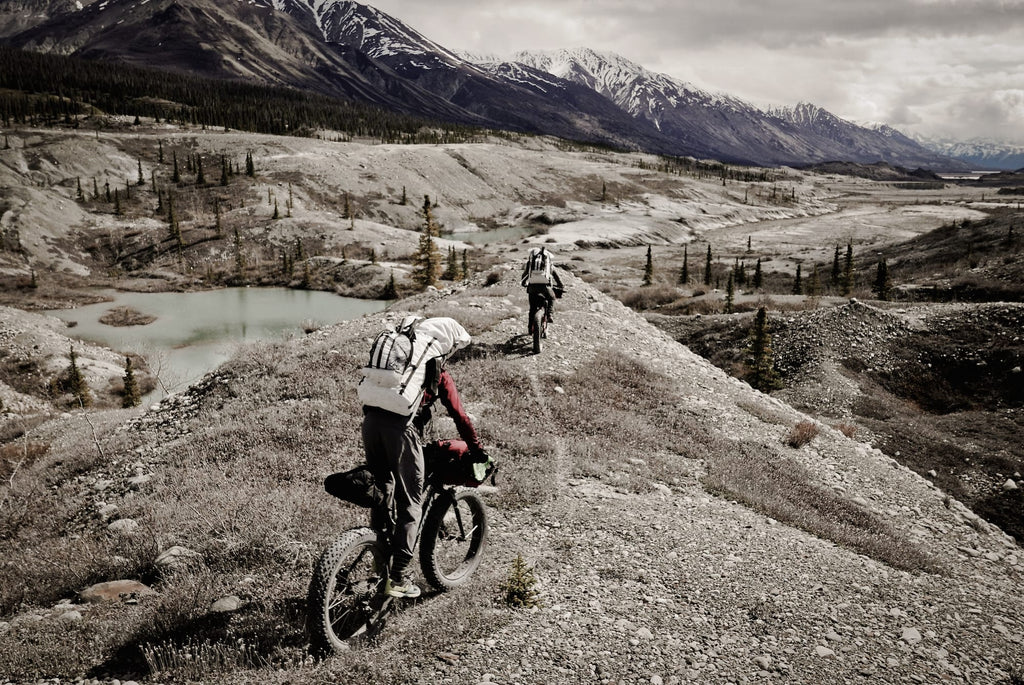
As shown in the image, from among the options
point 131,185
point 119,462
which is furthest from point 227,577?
point 131,185

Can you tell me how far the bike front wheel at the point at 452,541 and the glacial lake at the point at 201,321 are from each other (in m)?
33.3

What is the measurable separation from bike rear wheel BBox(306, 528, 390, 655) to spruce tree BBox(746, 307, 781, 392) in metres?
26.0

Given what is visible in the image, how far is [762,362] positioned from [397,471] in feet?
87.8

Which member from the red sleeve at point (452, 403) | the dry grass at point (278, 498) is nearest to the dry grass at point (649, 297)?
the dry grass at point (278, 498)

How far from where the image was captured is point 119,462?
12.6 m

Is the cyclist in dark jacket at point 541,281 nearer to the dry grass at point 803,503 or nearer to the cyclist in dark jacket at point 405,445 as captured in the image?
the dry grass at point 803,503

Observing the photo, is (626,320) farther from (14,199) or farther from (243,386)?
(14,199)

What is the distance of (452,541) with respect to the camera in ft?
25.5

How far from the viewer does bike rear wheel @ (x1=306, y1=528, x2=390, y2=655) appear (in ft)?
18.1

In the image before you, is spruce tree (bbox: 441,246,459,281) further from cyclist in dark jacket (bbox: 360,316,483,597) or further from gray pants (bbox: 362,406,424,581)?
gray pants (bbox: 362,406,424,581)

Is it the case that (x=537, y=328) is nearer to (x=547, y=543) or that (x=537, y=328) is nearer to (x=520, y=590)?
(x=547, y=543)

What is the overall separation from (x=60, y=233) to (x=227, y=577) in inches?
4055

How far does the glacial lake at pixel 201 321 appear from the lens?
46.6 m

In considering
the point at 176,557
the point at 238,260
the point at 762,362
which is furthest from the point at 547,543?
the point at 238,260
